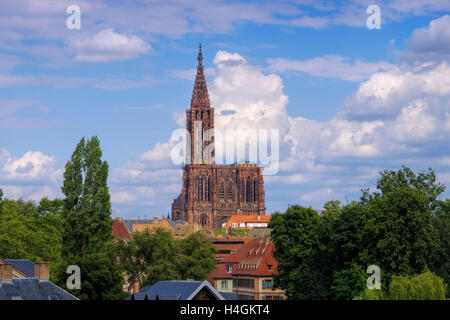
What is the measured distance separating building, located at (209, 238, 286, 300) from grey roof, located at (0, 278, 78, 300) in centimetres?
6717

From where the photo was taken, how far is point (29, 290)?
3007 inches

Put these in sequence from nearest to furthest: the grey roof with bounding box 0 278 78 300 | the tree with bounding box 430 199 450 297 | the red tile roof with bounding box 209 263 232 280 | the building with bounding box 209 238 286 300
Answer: the grey roof with bounding box 0 278 78 300 < the tree with bounding box 430 199 450 297 < the building with bounding box 209 238 286 300 < the red tile roof with bounding box 209 263 232 280

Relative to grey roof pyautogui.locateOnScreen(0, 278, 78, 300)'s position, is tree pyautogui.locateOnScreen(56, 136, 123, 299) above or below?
above

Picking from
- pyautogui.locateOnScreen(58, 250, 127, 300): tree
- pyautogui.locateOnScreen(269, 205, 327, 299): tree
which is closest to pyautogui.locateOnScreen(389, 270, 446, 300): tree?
pyautogui.locateOnScreen(269, 205, 327, 299): tree

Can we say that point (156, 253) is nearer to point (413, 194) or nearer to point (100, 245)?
point (100, 245)

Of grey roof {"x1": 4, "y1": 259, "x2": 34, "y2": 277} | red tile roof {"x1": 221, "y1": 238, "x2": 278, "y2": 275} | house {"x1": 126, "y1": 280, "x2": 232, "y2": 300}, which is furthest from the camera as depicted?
red tile roof {"x1": 221, "y1": 238, "x2": 278, "y2": 275}

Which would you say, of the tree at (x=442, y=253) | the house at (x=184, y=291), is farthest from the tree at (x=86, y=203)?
the tree at (x=442, y=253)

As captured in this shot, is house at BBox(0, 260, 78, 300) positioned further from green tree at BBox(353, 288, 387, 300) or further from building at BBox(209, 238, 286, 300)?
building at BBox(209, 238, 286, 300)

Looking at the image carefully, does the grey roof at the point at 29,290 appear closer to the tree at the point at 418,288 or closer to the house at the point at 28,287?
the house at the point at 28,287

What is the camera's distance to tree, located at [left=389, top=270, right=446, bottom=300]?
8575 cm

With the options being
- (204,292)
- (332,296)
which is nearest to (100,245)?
(204,292)

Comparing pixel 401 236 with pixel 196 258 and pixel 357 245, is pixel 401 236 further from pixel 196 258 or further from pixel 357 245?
pixel 196 258

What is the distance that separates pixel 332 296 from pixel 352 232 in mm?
6966

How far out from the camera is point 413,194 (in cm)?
9769
